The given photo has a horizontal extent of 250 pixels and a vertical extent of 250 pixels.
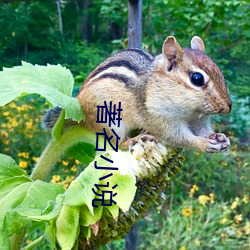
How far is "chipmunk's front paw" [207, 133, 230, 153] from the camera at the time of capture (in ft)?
1.84

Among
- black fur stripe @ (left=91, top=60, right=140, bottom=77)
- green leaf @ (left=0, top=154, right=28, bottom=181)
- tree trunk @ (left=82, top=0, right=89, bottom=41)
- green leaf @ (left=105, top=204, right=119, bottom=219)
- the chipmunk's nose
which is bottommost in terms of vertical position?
tree trunk @ (left=82, top=0, right=89, bottom=41)

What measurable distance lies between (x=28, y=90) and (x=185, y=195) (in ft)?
6.76

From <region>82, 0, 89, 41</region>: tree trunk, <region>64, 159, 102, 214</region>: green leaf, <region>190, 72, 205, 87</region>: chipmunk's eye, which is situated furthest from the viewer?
<region>82, 0, 89, 41</region>: tree trunk

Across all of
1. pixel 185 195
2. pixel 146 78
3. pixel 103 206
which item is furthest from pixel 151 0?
pixel 103 206

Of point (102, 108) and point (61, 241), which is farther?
point (102, 108)

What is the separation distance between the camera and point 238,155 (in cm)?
276

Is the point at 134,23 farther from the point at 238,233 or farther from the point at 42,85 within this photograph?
the point at 238,233

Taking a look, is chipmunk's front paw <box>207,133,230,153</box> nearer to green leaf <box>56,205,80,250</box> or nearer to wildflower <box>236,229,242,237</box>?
green leaf <box>56,205,80,250</box>

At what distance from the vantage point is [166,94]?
2.31ft

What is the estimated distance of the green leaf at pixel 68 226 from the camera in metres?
0.46

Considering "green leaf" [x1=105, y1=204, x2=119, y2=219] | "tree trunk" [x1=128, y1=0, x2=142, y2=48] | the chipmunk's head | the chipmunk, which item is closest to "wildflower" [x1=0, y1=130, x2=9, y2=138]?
"tree trunk" [x1=128, y1=0, x2=142, y2=48]

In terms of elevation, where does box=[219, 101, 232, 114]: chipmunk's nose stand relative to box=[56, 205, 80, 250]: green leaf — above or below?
above

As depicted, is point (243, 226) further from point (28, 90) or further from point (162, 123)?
point (28, 90)

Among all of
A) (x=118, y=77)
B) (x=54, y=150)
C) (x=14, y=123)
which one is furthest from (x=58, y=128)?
→ (x=14, y=123)
